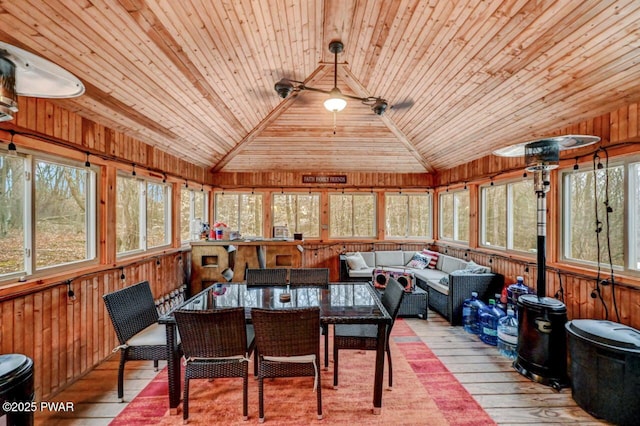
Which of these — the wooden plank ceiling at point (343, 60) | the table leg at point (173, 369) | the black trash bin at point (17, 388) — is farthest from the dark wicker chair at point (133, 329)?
the wooden plank ceiling at point (343, 60)

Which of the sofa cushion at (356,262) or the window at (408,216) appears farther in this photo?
the window at (408,216)

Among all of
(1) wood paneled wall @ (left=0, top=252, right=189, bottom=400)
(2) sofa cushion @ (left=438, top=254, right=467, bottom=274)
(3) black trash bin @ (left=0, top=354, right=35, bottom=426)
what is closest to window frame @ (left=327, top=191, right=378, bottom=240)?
(2) sofa cushion @ (left=438, top=254, right=467, bottom=274)

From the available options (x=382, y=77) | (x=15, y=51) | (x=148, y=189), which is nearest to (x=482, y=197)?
(x=382, y=77)

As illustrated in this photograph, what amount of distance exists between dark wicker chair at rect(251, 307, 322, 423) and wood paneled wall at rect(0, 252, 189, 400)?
5.88 ft

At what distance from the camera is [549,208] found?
3521 millimetres

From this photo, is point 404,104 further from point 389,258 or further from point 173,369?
point 173,369

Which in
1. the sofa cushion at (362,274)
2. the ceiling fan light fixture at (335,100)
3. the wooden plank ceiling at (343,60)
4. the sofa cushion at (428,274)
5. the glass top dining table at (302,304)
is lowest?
the sofa cushion at (362,274)

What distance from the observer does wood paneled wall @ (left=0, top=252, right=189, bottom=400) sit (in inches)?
85.7

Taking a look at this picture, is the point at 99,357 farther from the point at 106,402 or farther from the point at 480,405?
the point at 480,405

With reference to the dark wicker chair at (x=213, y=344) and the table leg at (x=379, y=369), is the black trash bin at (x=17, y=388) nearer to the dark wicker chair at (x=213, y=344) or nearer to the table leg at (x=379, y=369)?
the dark wicker chair at (x=213, y=344)

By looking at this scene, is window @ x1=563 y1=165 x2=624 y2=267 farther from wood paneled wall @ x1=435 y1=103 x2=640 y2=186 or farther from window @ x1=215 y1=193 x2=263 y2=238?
window @ x1=215 y1=193 x2=263 y2=238

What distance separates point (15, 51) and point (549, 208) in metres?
4.81

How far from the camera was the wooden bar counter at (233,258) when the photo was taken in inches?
188

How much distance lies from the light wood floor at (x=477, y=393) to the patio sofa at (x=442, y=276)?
2.77ft
